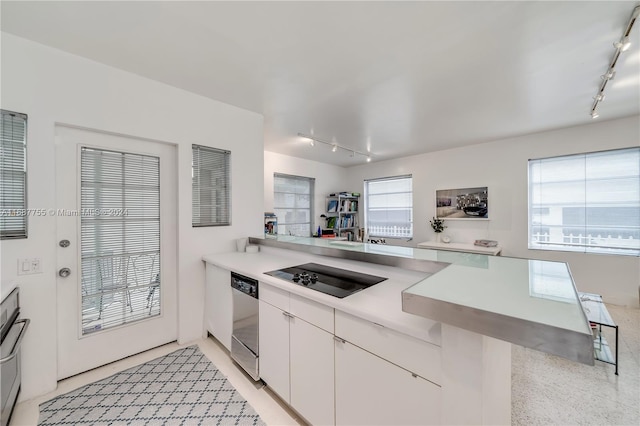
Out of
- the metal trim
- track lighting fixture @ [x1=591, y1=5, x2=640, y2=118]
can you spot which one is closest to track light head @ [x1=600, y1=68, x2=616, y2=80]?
track lighting fixture @ [x1=591, y1=5, x2=640, y2=118]

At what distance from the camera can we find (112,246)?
223 cm

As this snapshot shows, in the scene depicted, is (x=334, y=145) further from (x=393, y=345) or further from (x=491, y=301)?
(x=491, y=301)

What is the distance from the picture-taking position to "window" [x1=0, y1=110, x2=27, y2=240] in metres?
1.71

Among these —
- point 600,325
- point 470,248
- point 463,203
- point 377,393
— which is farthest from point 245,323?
point 463,203

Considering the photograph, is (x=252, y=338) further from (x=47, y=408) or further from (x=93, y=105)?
(x=93, y=105)

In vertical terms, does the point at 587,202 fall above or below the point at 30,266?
above

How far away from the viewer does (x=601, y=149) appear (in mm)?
3527

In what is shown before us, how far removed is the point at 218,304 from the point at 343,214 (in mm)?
→ 4495

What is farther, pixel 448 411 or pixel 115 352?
pixel 115 352

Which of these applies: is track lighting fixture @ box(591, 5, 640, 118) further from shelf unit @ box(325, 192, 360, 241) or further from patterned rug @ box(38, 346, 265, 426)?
shelf unit @ box(325, 192, 360, 241)

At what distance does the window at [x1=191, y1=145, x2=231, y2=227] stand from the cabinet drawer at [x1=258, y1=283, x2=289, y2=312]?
1.31 meters

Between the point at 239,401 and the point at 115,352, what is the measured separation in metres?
1.34

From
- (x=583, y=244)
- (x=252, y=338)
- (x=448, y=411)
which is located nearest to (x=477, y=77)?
(x=448, y=411)

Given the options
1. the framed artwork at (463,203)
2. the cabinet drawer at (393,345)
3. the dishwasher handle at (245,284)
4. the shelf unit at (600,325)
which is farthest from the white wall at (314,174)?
the shelf unit at (600,325)
